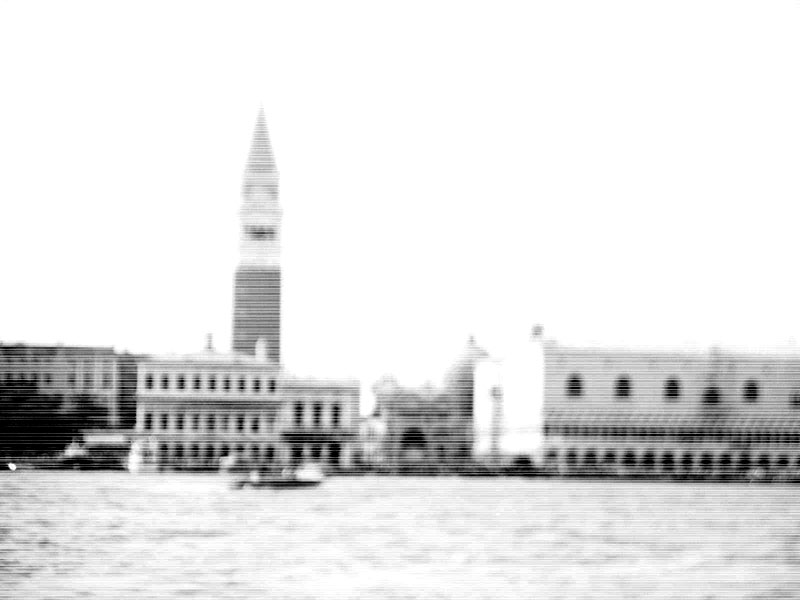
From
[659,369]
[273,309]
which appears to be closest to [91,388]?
[273,309]

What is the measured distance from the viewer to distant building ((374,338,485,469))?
26.7ft

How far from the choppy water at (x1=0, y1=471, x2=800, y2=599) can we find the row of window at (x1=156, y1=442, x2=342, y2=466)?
0.26 metres

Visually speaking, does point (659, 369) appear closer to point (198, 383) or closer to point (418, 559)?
point (418, 559)

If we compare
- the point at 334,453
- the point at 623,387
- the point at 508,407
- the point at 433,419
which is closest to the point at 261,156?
the point at 433,419

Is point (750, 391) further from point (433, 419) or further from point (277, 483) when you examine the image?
point (277, 483)

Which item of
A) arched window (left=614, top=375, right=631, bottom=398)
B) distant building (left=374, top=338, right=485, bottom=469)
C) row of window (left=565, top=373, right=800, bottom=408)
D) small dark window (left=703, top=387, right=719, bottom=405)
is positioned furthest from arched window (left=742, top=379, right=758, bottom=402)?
distant building (left=374, top=338, right=485, bottom=469)

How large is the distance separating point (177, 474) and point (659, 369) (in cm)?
410

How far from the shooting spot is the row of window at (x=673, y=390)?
24.8ft

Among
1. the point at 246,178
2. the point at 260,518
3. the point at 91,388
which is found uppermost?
the point at 246,178

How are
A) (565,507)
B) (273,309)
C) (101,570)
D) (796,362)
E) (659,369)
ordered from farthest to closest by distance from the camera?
(565,507), (659,369), (796,362), (101,570), (273,309)

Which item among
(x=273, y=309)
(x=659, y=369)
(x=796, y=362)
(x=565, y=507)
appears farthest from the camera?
(x=565, y=507)

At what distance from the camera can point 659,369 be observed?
823cm

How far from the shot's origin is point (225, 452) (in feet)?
37.6

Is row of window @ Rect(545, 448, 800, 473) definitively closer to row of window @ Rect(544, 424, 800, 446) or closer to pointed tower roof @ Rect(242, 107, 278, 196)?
row of window @ Rect(544, 424, 800, 446)
